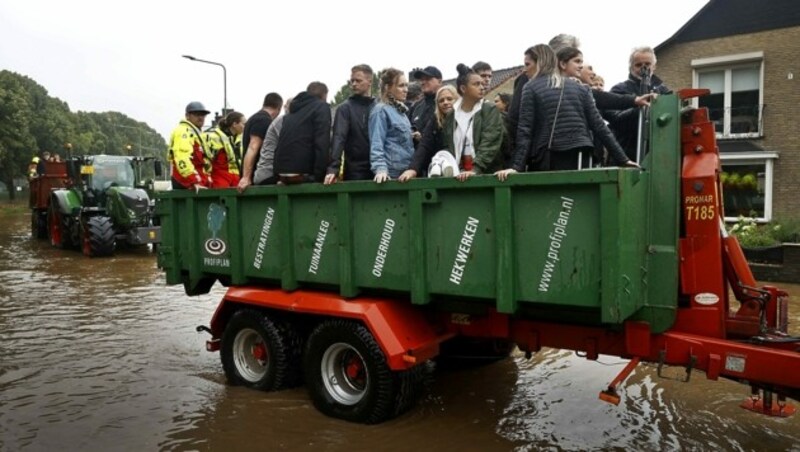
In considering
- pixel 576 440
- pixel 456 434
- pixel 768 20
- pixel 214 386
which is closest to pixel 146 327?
pixel 214 386

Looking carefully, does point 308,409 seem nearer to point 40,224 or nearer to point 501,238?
point 501,238

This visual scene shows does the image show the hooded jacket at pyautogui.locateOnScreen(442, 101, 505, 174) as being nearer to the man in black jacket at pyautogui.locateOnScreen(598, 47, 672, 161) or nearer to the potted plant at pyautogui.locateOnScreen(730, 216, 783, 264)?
the man in black jacket at pyautogui.locateOnScreen(598, 47, 672, 161)

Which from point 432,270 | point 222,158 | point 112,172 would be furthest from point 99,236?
point 432,270

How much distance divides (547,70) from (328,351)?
2.60 metres

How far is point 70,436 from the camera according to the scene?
15.1ft

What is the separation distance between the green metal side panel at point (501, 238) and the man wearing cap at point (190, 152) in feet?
3.94

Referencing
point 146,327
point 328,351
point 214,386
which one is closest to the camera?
point 328,351

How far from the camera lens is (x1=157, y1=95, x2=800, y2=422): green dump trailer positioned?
12.2 ft

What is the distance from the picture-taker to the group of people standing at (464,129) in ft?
14.0

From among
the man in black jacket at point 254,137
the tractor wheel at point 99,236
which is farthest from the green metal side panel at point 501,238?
the tractor wheel at point 99,236

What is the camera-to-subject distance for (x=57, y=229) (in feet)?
58.4

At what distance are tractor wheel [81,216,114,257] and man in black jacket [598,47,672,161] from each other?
13.2 meters

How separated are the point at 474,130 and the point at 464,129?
84 mm

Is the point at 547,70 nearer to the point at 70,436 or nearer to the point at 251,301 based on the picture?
the point at 251,301
